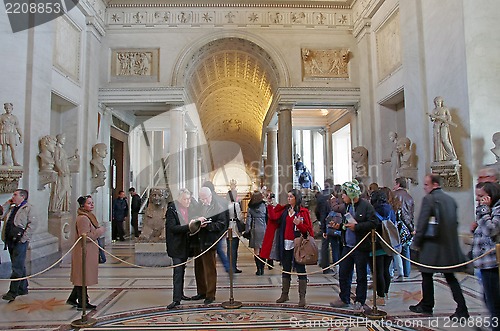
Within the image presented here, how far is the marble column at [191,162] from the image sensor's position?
18.0m

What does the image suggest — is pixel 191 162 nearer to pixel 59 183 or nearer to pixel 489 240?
pixel 59 183

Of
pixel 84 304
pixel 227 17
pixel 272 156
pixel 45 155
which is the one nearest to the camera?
pixel 84 304

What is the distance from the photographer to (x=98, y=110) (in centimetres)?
1292

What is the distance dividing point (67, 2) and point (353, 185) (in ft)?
31.5

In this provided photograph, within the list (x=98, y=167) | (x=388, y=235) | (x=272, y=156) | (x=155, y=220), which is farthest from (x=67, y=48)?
(x=272, y=156)

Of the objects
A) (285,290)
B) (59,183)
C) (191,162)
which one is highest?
(191,162)

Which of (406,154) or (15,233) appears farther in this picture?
(406,154)

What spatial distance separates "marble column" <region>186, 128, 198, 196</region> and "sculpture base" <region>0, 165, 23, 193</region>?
9.81m

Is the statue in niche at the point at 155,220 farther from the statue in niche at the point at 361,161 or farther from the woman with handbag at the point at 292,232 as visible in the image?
the statue in niche at the point at 361,161

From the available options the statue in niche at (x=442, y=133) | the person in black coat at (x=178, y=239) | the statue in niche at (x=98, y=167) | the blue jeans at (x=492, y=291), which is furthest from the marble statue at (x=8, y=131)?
the statue in niche at (x=442, y=133)

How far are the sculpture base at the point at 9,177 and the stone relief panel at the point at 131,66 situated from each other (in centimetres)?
621

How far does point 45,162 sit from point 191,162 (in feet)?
34.7

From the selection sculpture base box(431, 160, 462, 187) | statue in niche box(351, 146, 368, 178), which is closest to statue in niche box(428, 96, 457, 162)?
sculpture base box(431, 160, 462, 187)

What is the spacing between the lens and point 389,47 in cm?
1131
